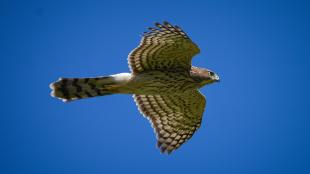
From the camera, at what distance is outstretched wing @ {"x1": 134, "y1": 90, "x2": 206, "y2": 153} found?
363 inches

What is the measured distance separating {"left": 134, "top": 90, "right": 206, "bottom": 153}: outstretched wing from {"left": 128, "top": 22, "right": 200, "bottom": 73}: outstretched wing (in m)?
1.00

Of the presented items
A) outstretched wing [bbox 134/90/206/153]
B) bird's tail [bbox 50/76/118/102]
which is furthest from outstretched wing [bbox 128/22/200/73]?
outstretched wing [bbox 134/90/206/153]

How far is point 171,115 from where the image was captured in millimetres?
9477

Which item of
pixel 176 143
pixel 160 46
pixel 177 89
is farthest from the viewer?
pixel 176 143

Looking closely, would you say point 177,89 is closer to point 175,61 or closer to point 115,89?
point 175,61

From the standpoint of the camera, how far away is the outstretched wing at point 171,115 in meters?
9.22

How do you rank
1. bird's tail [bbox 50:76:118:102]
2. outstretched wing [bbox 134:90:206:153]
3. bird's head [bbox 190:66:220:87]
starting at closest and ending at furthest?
bird's tail [bbox 50:76:118:102], bird's head [bbox 190:66:220:87], outstretched wing [bbox 134:90:206:153]

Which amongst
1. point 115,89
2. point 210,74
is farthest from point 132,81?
point 210,74

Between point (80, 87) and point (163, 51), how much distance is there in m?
1.52

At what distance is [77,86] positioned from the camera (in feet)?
26.8

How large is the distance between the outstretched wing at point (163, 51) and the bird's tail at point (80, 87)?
0.51 meters

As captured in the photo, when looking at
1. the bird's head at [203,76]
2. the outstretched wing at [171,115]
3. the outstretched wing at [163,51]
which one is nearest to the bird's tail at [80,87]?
the outstretched wing at [163,51]

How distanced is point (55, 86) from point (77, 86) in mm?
377

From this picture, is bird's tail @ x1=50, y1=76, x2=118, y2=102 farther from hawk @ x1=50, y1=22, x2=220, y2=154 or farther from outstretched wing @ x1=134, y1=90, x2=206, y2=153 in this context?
outstretched wing @ x1=134, y1=90, x2=206, y2=153
